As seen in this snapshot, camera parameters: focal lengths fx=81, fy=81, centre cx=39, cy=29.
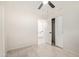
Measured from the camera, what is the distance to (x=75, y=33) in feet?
6.95

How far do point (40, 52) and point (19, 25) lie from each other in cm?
91

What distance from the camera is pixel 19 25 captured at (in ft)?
7.06

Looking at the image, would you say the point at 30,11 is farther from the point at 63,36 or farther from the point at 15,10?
the point at 63,36

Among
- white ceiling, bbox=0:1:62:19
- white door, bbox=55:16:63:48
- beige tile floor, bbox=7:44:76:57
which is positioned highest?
white ceiling, bbox=0:1:62:19

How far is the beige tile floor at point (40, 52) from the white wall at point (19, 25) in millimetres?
133

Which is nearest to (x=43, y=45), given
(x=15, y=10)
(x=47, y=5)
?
(x=47, y=5)

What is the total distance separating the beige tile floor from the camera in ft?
6.91

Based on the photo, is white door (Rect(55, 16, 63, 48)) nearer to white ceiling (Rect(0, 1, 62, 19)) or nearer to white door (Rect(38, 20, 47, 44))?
white ceiling (Rect(0, 1, 62, 19))

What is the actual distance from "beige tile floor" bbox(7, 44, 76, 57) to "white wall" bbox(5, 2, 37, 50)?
13 cm

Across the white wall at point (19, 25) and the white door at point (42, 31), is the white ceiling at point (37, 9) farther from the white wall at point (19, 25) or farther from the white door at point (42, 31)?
the white door at point (42, 31)

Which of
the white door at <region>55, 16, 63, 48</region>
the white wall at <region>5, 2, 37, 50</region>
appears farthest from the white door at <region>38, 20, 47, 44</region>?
the white door at <region>55, 16, 63, 48</region>

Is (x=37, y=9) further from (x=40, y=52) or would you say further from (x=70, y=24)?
(x=40, y=52)

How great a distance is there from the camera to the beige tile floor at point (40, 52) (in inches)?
83.0

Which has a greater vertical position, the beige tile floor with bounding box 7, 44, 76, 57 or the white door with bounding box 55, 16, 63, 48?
the white door with bounding box 55, 16, 63, 48
